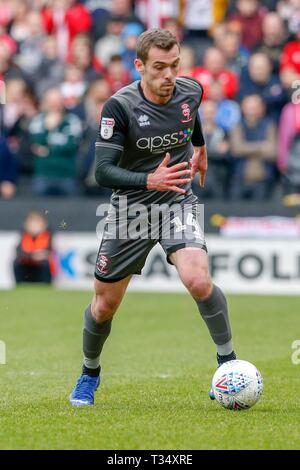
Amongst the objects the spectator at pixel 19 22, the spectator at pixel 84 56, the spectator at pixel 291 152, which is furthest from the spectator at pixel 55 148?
the spectator at pixel 291 152

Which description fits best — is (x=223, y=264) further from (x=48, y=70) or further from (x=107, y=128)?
(x=107, y=128)

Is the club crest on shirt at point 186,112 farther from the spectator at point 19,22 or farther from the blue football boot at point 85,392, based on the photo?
the spectator at point 19,22

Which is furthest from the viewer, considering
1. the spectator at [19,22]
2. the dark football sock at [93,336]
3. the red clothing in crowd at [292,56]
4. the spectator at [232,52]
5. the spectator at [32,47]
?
the spectator at [19,22]

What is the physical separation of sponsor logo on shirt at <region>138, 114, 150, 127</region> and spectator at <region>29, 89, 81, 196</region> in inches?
376

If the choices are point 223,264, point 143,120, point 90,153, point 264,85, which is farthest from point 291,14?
point 143,120

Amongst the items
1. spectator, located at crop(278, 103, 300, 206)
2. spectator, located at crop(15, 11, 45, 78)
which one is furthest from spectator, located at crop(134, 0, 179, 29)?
spectator, located at crop(278, 103, 300, 206)

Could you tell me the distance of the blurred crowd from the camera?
54.5ft

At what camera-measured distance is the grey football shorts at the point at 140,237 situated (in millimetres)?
7602

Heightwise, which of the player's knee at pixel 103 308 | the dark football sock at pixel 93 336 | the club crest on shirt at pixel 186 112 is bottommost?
the dark football sock at pixel 93 336

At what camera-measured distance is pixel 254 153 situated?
54.3 feet

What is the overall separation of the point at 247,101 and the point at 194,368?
7410 mm

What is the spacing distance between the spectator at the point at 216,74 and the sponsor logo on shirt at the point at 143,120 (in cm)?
968

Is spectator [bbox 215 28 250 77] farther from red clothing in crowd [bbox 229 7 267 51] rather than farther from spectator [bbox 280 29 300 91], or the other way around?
spectator [bbox 280 29 300 91]
